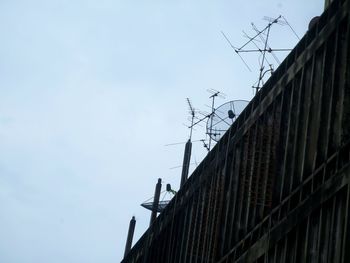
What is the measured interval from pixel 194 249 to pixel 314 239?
11.0m

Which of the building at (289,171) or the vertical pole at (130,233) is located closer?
the building at (289,171)

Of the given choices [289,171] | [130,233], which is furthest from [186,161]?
[289,171]

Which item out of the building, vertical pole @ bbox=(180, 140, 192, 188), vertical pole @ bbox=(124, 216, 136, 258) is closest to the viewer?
the building

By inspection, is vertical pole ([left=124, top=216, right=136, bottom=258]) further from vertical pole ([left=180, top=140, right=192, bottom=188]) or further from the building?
the building

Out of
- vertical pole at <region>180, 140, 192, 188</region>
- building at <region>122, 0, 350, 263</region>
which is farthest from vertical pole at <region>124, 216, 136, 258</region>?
building at <region>122, 0, 350, 263</region>

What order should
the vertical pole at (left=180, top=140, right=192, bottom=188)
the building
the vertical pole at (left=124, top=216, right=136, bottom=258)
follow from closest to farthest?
the building < the vertical pole at (left=180, top=140, right=192, bottom=188) < the vertical pole at (left=124, top=216, right=136, bottom=258)

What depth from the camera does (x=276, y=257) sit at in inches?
835

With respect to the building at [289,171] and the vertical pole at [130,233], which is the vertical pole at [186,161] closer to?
the vertical pole at [130,233]

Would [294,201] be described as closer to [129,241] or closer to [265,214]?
[265,214]

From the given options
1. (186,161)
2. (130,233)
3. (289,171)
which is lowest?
(289,171)

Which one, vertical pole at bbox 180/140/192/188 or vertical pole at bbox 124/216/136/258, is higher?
vertical pole at bbox 180/140/192/188

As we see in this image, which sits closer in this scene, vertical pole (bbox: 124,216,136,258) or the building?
the building

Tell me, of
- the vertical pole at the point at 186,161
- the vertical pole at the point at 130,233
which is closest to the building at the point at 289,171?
the vertical pole at the point at 186,161

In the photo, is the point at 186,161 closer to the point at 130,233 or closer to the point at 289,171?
the point at 130,233
